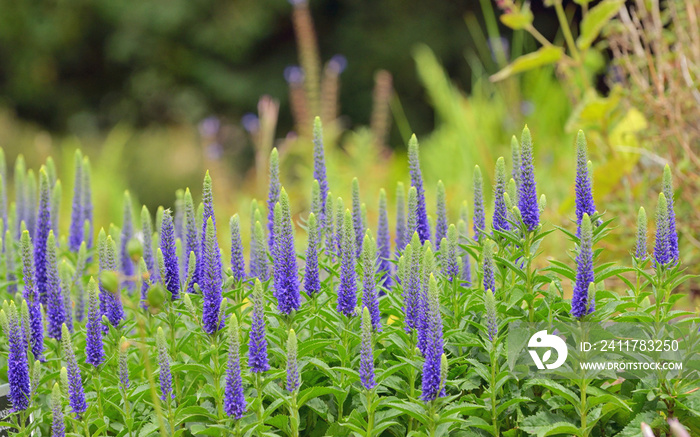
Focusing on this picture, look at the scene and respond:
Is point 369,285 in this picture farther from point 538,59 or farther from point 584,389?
point 538,59

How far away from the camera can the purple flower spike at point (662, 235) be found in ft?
5.75

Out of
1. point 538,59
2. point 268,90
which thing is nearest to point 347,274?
point 538,59

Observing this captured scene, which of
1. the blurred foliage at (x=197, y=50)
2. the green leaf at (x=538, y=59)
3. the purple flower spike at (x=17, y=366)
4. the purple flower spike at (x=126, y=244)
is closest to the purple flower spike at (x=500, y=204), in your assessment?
the purple flower spike at (x=17, y=366)

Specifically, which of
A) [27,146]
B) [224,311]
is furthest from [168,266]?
[27,146]

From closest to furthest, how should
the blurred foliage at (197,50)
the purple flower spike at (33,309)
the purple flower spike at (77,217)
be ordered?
1. the purple flower spike at (33,309)
2. the purple flower spike at (77,217)
3. the blurred foliage at (197,50)

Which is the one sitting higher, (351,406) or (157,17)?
(157,17)

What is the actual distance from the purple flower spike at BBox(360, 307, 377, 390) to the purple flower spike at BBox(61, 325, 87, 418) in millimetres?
696

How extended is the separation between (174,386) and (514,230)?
103 cm

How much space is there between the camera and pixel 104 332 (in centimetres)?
207

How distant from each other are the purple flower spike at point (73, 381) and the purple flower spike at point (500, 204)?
1127mm

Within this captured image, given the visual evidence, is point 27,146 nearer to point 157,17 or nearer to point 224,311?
point 157,17

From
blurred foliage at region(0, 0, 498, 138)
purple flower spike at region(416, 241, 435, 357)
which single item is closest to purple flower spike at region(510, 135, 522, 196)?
purple flower spike at region(416, 241, 435, 357)

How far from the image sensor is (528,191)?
1803mm

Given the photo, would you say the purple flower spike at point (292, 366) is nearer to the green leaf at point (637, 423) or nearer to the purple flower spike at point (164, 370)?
the purple flower spike at point (164, 370)
